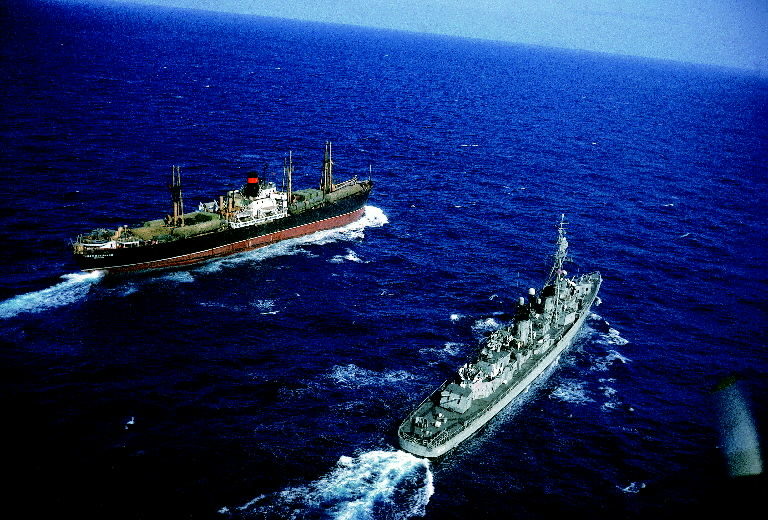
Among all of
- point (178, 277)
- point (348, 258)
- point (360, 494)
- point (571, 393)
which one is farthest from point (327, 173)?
point (360, 494)

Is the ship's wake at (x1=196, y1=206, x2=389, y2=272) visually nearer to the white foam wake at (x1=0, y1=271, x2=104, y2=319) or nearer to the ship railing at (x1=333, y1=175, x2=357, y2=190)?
the ship railing at (x1=333, y1=175, x2=357, y2=190)

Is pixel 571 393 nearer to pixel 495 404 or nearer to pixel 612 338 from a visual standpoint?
pixel 495 404

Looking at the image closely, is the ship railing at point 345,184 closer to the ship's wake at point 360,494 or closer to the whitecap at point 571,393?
the whitecap at point 571,393

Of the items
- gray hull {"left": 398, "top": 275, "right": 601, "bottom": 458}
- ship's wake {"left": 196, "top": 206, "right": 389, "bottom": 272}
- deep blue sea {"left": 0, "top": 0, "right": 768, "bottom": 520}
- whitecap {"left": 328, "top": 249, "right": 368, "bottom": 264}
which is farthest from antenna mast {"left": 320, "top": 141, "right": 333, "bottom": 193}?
gray hull {"left": 398, "top": 275, "right": 601, "bottom": 458}

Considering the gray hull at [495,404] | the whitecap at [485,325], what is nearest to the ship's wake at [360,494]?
the gray hull at [495,404]

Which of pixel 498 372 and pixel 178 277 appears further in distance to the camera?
pixel 178 277
